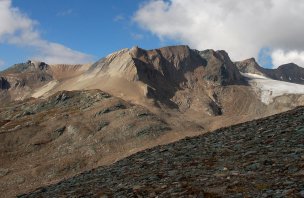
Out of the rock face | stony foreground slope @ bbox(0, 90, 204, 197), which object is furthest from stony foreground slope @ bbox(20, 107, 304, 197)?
stony foreground slope @ bbox(0, 90, 204, 197)

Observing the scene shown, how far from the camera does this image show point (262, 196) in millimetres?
11789

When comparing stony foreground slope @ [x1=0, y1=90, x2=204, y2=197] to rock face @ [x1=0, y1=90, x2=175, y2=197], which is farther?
rock face @ [x1=0, y1=90, x2=175, y2=197]

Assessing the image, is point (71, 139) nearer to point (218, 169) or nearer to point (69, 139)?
point (69, 139)

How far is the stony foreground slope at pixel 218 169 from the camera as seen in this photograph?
13195mm

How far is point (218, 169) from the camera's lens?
52.3ft

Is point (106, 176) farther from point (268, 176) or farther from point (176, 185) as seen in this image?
point (268, 176)

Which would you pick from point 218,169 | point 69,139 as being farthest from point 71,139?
Result: point 218,169

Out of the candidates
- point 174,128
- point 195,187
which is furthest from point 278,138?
point 174,128

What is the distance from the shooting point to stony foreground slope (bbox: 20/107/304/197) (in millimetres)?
13195

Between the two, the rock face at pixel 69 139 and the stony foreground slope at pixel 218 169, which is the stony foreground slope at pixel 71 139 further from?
the stony foreground slope at pixel 218 169

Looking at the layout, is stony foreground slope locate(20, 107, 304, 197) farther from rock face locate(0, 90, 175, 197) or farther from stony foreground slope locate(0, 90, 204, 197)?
stony foreground slope locate(0, 90, 204, 197)

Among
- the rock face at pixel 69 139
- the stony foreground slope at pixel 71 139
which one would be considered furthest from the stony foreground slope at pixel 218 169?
the stony foreground slope at pixel 71 139

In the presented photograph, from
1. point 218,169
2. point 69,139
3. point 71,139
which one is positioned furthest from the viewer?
point 69,139

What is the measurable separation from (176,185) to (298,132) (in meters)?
6.84
